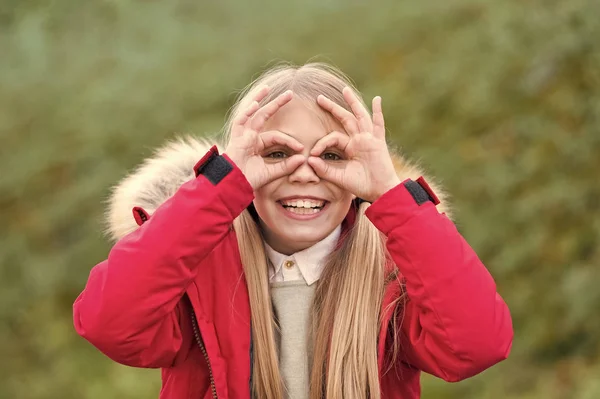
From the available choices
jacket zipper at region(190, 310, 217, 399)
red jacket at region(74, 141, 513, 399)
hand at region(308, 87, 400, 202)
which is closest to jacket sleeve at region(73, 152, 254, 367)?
red jacket at region(74, 141, 513, 399)

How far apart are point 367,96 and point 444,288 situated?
4142 millimetres

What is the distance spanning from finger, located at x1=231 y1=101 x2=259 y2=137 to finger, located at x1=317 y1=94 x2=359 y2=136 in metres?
0.16

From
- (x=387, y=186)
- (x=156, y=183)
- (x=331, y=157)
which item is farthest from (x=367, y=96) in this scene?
(x=387, y=186)

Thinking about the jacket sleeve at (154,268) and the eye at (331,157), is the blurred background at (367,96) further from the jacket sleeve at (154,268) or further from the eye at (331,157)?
the jacket sleeve at (154,268)

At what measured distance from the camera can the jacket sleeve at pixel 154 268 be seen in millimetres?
2113

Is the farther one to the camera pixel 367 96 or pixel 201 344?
pixel 367 96

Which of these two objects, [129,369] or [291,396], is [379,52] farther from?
[291,396]

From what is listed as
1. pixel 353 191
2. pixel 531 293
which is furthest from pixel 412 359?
pixel 531 293

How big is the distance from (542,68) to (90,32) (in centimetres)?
378

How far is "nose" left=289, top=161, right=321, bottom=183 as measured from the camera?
7.54ft

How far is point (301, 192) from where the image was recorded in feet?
7.67

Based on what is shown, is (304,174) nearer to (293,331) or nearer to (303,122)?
(303,122)

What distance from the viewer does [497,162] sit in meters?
5.34

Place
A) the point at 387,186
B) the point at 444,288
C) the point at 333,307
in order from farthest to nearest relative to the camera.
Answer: the point at 333,307 < the point at 387,186 < the point at 444,288
